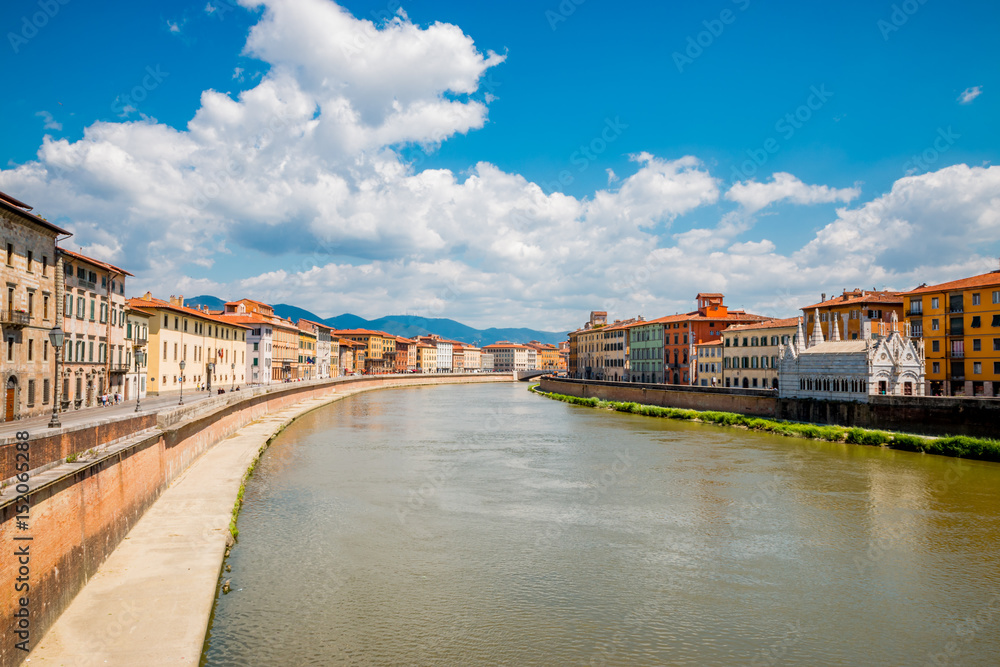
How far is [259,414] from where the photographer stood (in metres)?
52.4

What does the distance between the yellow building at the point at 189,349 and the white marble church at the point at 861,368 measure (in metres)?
41.3

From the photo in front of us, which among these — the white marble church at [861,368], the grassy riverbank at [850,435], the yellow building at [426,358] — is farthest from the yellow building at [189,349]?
the yellow building at [426,358]

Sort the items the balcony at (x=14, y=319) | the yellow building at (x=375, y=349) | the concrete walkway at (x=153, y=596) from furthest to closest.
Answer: the yellow building at (x=375, y=349), the balcony at (x=14, y=319), the concrete walkway at (x=153, y=596)

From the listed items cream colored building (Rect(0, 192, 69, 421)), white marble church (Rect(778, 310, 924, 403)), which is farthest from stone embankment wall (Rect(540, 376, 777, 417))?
cream colored building (Rect(0, 192, 69, 421))

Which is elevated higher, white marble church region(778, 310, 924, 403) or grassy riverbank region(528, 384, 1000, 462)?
white marble church region(778, 310, 924, 403)

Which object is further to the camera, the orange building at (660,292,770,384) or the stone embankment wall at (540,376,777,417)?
the orange building at (660,292,770,384)

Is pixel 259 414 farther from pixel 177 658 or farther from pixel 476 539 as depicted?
pixel 177 658

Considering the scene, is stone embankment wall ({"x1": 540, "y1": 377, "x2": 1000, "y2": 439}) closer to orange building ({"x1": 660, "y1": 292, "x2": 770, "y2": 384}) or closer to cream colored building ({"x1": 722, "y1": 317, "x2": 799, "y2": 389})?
cream colored building ({"x1": 722, "y1": 317, "x2": 799, "y2": 389})

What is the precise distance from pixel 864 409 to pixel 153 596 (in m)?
42.2

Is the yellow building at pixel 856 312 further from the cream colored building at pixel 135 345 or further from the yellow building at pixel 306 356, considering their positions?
the yellow building at pixel 306 356

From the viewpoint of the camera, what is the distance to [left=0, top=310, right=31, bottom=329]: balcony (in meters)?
26.2

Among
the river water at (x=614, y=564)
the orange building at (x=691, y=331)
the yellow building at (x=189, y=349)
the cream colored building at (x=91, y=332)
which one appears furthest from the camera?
the orange building at (x=691, y=331)

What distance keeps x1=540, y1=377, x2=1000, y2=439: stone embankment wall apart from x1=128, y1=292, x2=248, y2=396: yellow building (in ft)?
134

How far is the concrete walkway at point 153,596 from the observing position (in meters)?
10.9
